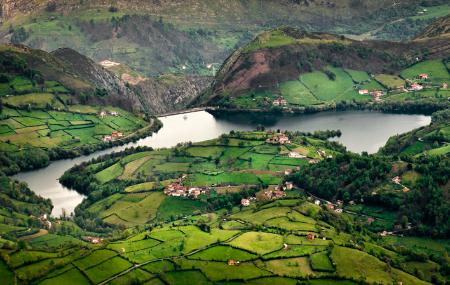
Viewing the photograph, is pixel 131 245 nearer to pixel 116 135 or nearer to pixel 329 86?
pixel 116 135

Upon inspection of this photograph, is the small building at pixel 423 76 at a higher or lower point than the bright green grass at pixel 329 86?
higher

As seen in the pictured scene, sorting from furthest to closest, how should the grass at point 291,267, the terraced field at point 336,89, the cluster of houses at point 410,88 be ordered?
1. the cluster of houses at point 410,88
2. the terraced field at point 336,89
3. the grass at point 291,267

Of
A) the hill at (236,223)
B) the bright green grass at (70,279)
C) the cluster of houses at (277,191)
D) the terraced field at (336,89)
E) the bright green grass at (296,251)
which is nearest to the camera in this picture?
the bright green grass at (70,279)

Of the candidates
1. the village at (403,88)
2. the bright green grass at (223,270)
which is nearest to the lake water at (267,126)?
the village at (403,88)

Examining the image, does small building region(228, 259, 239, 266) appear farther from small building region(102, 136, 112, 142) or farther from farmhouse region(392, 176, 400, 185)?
small building region(102, 136, 112, 142)

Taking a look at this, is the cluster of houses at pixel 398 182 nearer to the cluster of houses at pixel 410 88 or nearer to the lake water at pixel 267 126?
the lake water at pixel 267 126

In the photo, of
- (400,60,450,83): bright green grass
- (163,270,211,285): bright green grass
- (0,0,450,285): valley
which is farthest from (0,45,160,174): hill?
(163,270,211,285): bright green grass

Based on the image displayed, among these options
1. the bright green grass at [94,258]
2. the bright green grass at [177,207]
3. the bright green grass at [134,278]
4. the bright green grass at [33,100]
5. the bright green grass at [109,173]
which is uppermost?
the bright green grass at [94,258]
